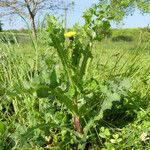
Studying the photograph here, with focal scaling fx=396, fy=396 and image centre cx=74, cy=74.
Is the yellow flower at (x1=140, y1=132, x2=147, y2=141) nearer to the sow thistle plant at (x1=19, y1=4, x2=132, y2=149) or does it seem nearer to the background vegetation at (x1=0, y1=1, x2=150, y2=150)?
the background vegetation at (x1=0, y1=1, x2=150, y2=150)

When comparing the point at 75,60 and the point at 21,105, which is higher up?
the point at 75,60

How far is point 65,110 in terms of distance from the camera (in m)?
2.34

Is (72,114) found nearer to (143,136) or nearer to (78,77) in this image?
(78,77)

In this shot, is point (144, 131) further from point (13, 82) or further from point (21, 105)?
point (13, 82)

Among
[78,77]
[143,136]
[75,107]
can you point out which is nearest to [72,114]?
[75,107]

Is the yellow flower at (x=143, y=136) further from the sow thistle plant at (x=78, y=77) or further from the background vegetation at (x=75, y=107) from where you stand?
the sow thistle plant at (x=78, y=77)

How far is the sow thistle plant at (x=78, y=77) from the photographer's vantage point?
1.90 metres

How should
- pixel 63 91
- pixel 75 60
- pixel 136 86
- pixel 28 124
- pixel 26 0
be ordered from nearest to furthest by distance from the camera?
pixel 63 91
pixel 75 60
pixel 28 124
pixel 136 86
pixel 26 0

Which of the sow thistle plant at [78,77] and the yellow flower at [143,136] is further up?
the sow thistle plant at [78,77]

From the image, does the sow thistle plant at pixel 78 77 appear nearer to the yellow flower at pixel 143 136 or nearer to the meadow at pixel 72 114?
the meadow at pixel 72 114

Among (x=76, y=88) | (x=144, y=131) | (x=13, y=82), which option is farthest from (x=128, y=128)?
(x=13, y=82)

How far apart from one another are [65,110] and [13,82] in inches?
16.6

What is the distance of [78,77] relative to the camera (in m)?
2.02

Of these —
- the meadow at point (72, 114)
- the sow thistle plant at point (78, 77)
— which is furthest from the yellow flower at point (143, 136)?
the sow thistle plant at point (78, 77)
